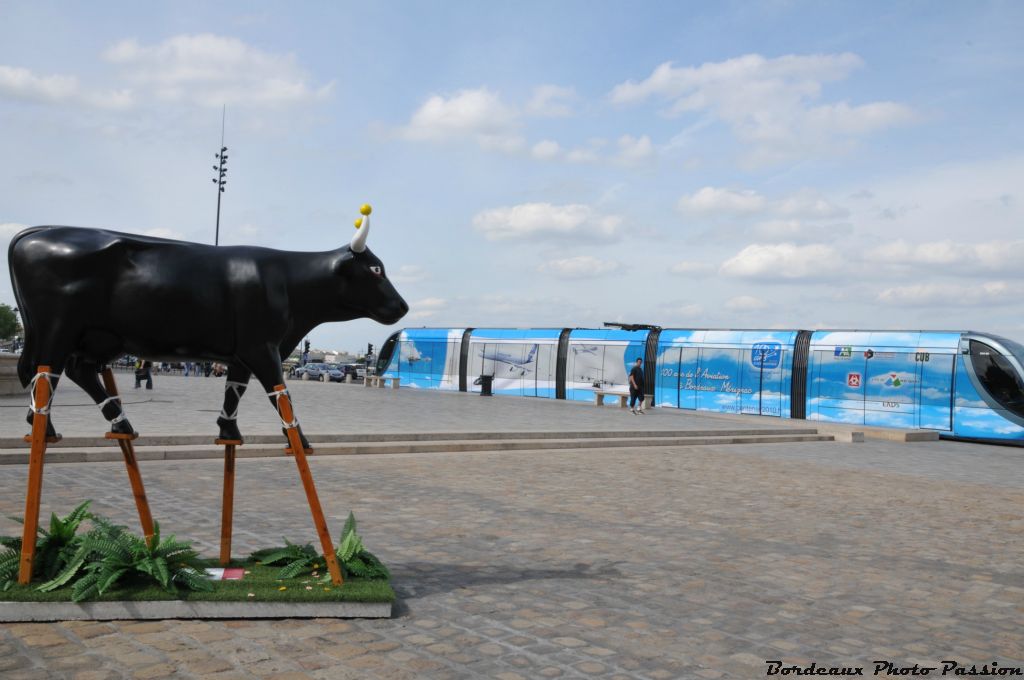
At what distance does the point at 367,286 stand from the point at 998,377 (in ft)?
72.1

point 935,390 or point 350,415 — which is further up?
point 935,390

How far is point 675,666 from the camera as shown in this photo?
183 inches

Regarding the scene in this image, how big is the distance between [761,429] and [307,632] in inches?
759

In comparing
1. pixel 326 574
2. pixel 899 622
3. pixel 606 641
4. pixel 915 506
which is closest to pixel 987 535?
pixel 915 506

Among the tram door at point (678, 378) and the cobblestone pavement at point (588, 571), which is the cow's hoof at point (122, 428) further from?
the tram door at point (678, 378)

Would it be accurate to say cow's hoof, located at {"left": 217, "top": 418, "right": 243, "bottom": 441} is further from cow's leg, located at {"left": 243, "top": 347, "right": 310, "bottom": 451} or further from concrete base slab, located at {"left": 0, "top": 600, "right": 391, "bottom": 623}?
concrete base slab, located at {"left": 0, "top": 600, "right": 391, "bottom": 623}

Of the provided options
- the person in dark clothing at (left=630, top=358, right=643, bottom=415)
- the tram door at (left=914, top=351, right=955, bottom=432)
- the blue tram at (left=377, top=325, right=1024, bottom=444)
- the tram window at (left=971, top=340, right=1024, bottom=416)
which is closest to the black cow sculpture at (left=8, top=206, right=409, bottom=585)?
the tram window at (left=971, top=340, right=1024, bottom=416)

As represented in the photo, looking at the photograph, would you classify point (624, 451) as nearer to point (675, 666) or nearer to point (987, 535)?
point (987, 535)

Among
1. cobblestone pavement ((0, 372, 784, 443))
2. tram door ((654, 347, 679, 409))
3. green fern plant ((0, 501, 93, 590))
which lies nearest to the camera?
green fern plant ((0, 501, 93, 590))

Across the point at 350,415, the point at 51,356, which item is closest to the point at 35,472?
the point at 51,356

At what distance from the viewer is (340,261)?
18.6 ft

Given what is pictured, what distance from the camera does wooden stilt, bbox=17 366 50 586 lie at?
5055mm

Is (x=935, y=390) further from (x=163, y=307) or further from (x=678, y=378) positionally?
(x=163, y=307)

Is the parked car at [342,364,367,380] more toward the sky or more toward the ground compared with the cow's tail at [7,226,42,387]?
more toward the ground
